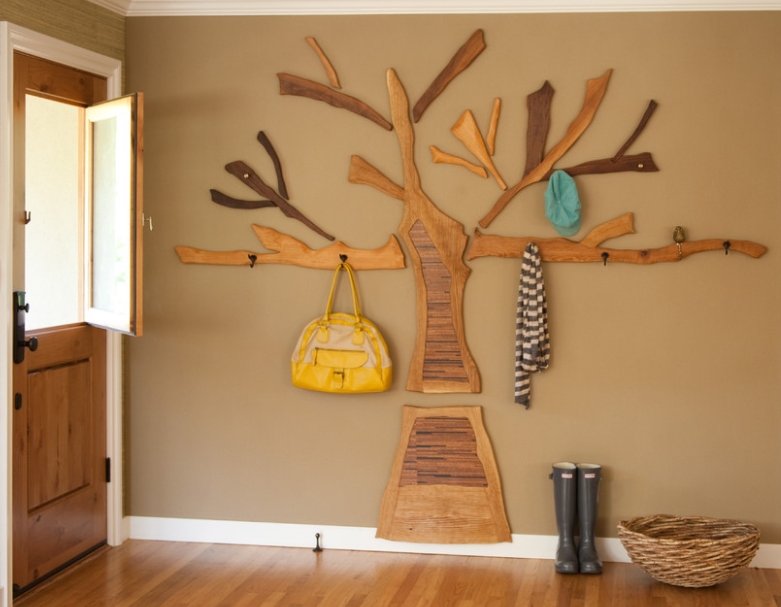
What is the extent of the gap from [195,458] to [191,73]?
1707 mm

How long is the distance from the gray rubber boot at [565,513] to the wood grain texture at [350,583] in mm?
56

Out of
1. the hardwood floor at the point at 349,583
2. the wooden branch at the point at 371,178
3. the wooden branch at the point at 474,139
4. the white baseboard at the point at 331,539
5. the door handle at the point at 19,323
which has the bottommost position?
the hardwood floor at the point at 349,583

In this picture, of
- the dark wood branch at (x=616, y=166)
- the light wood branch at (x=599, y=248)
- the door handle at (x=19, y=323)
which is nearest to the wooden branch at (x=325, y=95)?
the light wood branch at (x=599, y=248)

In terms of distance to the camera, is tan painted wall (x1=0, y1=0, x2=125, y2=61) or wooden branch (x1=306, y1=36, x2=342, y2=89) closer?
tan painted wall (x1=0, y1=0, x2=125, y2=61)

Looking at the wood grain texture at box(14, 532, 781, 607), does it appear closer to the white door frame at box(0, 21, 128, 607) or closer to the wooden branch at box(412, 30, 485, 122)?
the white door frame at box(0, 21, 128, 607)

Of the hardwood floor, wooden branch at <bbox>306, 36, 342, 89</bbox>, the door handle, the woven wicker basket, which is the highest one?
wooden branch at <bbox>306, 36, 342, 89</bbox>

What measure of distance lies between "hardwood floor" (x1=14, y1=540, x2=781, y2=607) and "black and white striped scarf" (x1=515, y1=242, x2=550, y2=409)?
756 millimetres

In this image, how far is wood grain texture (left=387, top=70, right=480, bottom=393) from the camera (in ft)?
13.0

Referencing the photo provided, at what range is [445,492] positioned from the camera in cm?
401

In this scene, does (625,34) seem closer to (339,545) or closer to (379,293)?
(379,293)

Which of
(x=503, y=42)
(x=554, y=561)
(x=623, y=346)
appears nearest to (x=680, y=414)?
(x=623, y=346)

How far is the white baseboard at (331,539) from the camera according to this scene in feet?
12.9

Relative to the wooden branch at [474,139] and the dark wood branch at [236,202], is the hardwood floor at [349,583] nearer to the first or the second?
the dark wood branch at [236,202]

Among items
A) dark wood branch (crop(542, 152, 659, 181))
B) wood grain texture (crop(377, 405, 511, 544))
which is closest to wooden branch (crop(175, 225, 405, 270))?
wood grain texture (crop(377, 405, 511, 544))
